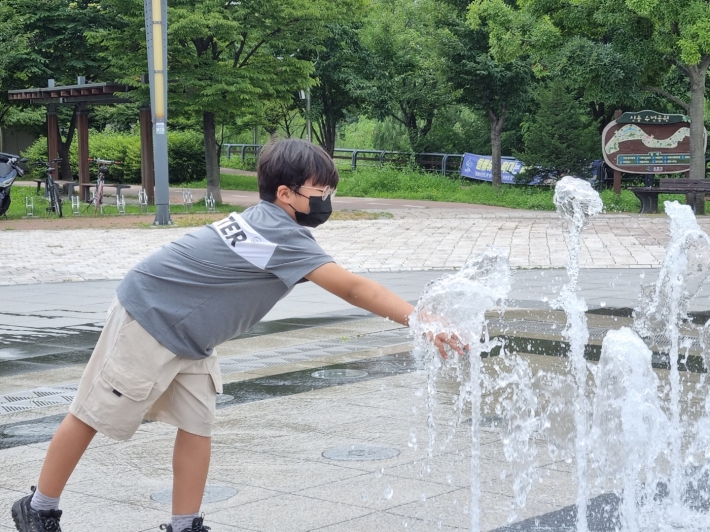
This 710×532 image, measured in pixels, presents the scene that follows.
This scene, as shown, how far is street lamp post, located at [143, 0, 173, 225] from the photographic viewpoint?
1889cm

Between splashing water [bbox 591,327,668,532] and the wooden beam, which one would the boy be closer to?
splashing water [bbox 591,327,668,532]

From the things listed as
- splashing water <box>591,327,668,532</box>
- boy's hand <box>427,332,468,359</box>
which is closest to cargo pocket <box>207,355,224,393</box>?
boy's hand <box>427,332,468,359</box>

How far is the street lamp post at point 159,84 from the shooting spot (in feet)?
62.0

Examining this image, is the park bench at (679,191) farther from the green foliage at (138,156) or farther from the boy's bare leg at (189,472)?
the boy's bare leg at (189,472)

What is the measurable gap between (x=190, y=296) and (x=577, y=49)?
69.5 feet

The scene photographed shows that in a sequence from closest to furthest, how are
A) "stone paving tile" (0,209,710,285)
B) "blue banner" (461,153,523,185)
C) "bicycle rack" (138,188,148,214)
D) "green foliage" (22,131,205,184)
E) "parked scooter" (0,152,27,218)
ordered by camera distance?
"stone paving tile" (0,209,710,285), "parked scooter" (0,152,27,218), "bicycle rack" (138,188,148,214), "blue banner" (461,153,523,185), "green foliage" (22,131,205,184)

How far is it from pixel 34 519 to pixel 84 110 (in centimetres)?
2598

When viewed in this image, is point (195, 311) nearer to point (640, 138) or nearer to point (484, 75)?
point (640, 138)

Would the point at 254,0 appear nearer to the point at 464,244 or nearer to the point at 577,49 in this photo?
the point at 577,49

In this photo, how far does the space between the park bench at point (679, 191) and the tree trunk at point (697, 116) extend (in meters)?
0.78

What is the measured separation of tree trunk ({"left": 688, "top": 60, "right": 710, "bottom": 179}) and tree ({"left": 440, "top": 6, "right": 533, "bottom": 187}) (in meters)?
7.97

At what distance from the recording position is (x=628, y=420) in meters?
3.96

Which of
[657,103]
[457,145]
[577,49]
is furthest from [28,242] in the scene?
[457,145]

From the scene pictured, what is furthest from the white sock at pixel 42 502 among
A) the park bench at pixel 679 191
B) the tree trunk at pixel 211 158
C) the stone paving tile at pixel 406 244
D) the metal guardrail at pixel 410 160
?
the metal guardrail at pixel 410 160
